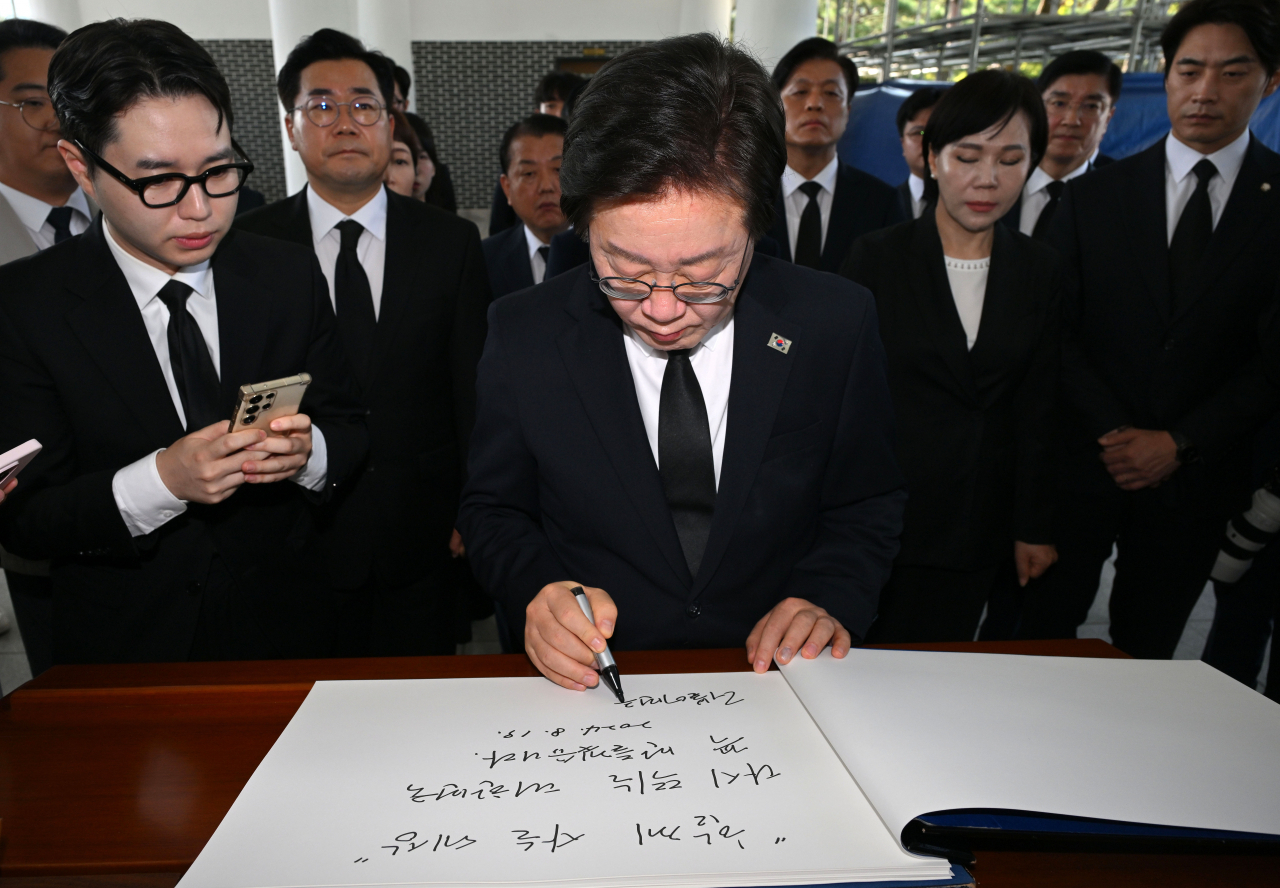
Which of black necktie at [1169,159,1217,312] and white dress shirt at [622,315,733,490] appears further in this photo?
black necktie at [1169,159,1217,312]

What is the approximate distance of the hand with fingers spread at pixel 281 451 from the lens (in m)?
1.40

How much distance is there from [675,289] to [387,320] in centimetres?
144

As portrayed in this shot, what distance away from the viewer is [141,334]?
1.52 metres

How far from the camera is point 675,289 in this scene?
3.80ft

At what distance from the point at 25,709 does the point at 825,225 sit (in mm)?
3116

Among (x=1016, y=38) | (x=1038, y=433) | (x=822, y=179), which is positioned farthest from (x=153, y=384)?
(x=1016, y=38)

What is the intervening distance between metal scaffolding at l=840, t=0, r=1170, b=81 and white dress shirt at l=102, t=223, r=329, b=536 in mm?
6883

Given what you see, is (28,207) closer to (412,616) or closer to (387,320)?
(387,320)

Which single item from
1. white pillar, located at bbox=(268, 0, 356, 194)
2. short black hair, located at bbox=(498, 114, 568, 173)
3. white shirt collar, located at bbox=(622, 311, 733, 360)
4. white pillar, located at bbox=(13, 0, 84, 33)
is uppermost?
white pillar, located at bbox=(13, 0, 84, 33)

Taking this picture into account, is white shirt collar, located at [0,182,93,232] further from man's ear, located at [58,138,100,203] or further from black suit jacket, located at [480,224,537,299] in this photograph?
black suit jacket, located at [480,224,537,299]

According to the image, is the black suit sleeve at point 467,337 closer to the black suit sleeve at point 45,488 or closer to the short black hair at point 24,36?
the black suit sleeve at point 45,488

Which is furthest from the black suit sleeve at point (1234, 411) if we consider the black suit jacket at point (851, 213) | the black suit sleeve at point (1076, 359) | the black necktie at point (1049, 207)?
the black necktie at point (1049, 207)

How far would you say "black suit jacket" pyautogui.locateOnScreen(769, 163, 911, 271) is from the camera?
11.0 ft

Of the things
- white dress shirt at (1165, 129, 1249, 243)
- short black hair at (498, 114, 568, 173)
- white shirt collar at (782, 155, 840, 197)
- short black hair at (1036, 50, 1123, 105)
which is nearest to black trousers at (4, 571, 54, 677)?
short black hair at (498, 114, 568, 173)
